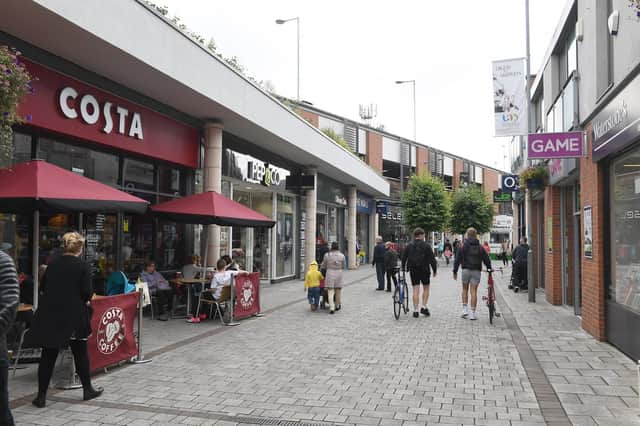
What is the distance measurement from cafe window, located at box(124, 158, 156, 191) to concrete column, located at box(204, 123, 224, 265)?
4.50ft

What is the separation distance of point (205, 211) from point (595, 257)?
22.5 ft

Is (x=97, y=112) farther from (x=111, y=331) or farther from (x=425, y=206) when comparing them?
(x=425, y=206)

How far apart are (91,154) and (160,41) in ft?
8.55

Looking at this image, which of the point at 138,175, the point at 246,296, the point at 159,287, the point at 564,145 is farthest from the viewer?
the point at 138,175

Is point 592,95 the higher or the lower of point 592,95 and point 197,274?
the higher

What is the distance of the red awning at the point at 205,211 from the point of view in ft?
33.3

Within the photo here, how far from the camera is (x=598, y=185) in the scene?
321 inches

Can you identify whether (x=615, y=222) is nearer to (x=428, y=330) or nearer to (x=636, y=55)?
(x=636, y=55)

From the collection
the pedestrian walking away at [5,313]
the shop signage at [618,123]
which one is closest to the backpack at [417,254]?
→ the shop signage at [618,123]

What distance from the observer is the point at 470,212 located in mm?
35969

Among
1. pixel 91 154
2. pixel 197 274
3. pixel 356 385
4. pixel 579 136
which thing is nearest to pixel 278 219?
pixel 197 274

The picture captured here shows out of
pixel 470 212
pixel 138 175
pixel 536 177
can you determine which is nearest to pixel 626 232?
pixel 536 177

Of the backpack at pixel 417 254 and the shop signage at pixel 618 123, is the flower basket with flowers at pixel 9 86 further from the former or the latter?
the backpack at pixel 417 254

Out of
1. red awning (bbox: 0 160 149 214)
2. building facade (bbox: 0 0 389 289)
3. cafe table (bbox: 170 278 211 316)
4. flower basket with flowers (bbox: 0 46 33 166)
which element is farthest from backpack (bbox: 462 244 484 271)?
flower basket with flowers (bbox: 0 46 33 166)
